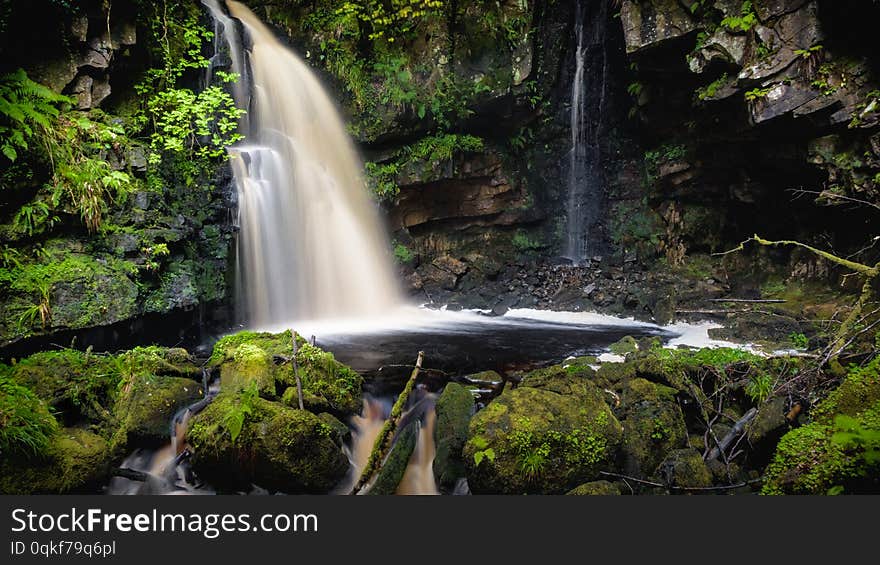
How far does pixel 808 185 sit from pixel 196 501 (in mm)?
11948

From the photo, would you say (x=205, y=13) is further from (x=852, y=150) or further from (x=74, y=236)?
(x=852, y=150)

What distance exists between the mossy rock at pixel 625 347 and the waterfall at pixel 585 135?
6.28m

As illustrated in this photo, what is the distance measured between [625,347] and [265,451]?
5903 millimetres

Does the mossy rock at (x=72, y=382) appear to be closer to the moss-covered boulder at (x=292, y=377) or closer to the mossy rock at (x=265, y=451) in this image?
the moss-covered boulder at (x=292, y=377)

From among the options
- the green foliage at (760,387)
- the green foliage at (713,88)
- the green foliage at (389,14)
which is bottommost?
the green foliage at (760,387)

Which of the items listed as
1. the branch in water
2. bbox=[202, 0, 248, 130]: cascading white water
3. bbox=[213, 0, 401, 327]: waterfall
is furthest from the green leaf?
bbox=[202, 0, 248, 130]: cascading white water

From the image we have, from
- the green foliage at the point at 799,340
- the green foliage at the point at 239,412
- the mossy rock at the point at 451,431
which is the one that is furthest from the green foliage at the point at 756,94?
the green foliage at the point at 239,412

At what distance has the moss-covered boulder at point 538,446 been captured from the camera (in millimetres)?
3855

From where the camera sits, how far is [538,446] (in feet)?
12.8

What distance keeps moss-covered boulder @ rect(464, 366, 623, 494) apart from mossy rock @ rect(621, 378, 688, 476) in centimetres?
27

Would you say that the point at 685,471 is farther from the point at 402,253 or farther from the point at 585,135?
the point at 585,135

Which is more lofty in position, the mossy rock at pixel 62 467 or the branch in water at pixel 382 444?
the mossy rock at pixel 62 467

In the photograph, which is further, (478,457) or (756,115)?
(756,115)

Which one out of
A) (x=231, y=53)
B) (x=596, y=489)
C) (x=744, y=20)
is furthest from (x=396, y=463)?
(x=231, y=53)
